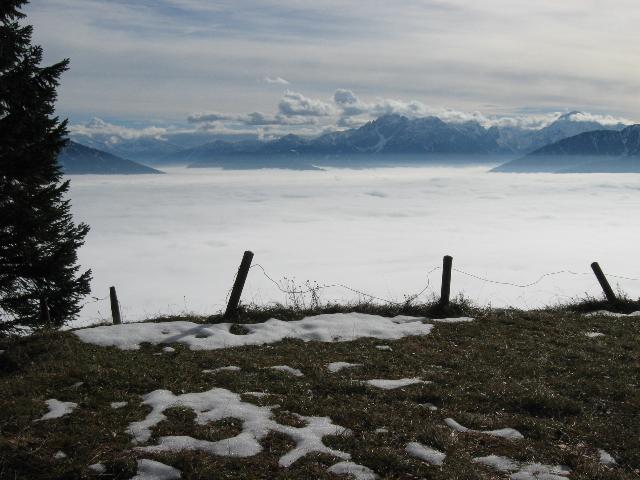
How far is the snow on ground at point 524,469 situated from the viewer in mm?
6879

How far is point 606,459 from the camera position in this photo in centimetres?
760

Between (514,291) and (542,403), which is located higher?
(542,403)

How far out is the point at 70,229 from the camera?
24.7 m

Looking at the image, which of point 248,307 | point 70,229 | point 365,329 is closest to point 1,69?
point 70,229

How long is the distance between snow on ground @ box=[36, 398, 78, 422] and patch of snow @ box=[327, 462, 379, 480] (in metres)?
4.71

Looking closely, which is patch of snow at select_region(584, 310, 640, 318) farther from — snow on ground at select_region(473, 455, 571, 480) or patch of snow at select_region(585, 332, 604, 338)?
snow on ground at select_region(473, 455, 571, 480)

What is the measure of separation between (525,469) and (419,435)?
1560 millimetres

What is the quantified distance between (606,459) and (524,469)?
58.2 inches

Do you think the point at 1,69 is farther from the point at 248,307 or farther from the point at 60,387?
the point at 60,387

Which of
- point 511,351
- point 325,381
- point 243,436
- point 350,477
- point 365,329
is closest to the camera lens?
point 350,477

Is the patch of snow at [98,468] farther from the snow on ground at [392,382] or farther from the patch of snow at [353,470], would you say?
the snow on ground at [392,382]

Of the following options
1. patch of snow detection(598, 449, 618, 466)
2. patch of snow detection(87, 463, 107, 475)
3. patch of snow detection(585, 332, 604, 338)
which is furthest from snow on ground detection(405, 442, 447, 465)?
patch of snow detection(585, 332, 604, 338)

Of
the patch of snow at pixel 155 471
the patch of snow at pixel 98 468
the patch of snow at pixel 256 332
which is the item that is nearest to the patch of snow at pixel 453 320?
the patch of snow at pixel 256 332

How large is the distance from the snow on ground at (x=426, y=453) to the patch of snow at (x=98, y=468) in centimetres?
414
